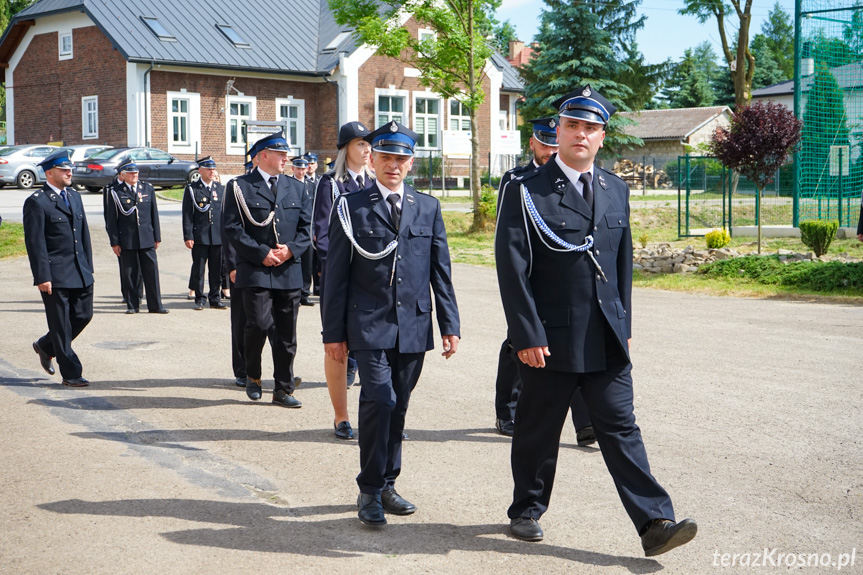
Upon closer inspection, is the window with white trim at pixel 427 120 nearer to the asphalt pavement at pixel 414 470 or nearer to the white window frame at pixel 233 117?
the white window frame at pixel 233 117

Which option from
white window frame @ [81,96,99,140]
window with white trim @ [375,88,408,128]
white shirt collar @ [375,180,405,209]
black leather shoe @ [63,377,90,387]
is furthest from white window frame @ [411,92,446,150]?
white shirt collar @ [375,180,405,209]

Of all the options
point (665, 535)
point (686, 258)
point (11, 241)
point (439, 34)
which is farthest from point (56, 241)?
point (439, 34)

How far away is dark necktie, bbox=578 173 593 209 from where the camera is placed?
4793mm

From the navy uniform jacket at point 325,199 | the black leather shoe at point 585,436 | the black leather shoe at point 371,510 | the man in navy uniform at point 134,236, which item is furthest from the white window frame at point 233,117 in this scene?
the black leather shoe at point 371,510

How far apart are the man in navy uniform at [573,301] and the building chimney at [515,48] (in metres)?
70.4

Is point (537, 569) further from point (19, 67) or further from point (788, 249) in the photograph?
point (19, 67)

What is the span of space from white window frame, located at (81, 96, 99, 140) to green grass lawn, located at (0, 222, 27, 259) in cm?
1689

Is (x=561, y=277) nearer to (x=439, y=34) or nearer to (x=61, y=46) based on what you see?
(x=439, y=34)

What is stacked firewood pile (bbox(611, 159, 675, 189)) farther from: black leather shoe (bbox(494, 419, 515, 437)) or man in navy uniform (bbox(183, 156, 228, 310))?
black leather shoe (bbox(494, 419, 515, 437))

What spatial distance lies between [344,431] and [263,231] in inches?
81.3

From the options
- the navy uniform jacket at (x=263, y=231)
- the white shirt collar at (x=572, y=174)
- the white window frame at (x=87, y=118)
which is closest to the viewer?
the white shirt collar at (x=572, y=174)

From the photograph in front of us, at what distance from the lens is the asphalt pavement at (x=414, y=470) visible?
4.67m

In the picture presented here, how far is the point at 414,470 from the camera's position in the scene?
19.9 feet

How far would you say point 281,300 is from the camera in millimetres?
8047
